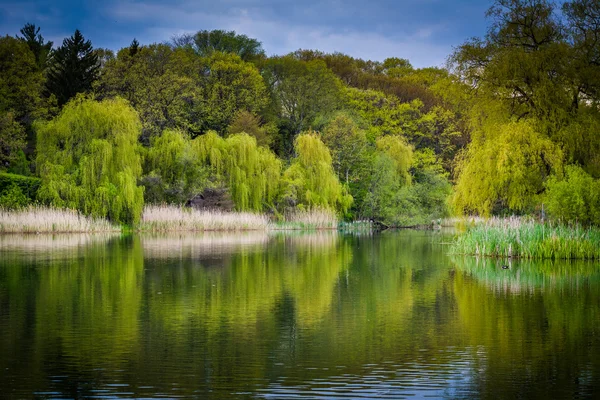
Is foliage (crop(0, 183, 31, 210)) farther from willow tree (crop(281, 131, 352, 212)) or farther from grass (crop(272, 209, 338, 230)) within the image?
willow tree (crop(281, 131, 352, 212))

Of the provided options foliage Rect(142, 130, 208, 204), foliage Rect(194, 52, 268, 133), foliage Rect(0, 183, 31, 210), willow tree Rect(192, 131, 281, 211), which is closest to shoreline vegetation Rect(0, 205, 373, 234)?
foliage Rect(0, 183, 31, 210)

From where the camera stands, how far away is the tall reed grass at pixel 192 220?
39719mm

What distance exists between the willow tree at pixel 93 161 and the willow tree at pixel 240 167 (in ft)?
18.1

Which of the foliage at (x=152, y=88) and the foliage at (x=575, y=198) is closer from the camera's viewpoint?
the foliage at (x=575, y=198)

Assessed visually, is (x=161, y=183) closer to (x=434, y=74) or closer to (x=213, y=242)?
(x=213, y=242)

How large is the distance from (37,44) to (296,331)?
56.8m

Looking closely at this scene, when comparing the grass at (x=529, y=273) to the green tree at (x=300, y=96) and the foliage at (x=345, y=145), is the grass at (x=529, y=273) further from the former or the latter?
the green tree at (x=300, y=96)

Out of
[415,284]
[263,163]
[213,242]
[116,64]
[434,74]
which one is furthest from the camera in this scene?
[434,74]

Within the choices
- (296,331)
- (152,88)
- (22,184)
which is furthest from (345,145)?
(296,331)

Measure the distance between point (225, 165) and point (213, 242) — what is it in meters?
14.3

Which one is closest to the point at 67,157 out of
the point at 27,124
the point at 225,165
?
the point at 225,165

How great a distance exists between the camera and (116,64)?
54.2 m

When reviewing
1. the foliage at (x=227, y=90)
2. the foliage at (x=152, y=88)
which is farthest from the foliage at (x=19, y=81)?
the foliage at (x=227, y=90)

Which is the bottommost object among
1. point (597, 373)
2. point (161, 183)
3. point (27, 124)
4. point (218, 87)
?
point (597, 373)
